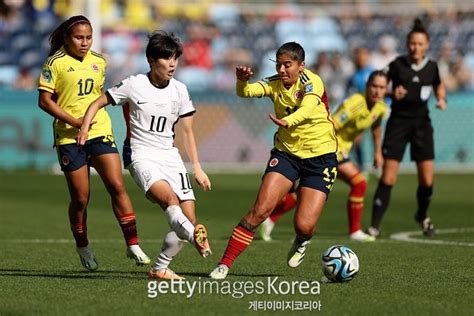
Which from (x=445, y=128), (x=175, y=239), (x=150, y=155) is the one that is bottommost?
(x=445, y=128)

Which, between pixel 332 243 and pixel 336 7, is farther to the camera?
pixel 336 7

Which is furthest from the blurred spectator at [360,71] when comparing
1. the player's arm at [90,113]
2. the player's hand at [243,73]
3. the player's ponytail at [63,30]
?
the player's arm at [90,113]

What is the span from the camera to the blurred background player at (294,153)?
9.62 m

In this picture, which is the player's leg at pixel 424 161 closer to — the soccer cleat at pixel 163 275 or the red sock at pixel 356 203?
the red sock at pixel 356 203

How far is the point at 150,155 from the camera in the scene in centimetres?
948

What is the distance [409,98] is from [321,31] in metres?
16.6

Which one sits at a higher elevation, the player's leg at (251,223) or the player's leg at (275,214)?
the player's leg at (251,223)

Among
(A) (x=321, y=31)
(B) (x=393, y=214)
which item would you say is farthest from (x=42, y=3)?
(B) (x=393, y=214)

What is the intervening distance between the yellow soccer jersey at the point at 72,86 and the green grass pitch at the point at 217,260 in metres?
1.24

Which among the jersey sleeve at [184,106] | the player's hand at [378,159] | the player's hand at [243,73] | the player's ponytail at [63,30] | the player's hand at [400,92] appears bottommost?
the player's hand at [378,159]

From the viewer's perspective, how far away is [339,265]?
9328 millimetres

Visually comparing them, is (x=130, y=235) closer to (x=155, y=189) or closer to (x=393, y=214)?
(x=155, y=189)

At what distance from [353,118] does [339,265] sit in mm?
4902

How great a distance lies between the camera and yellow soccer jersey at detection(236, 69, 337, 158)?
9766 millimetres
